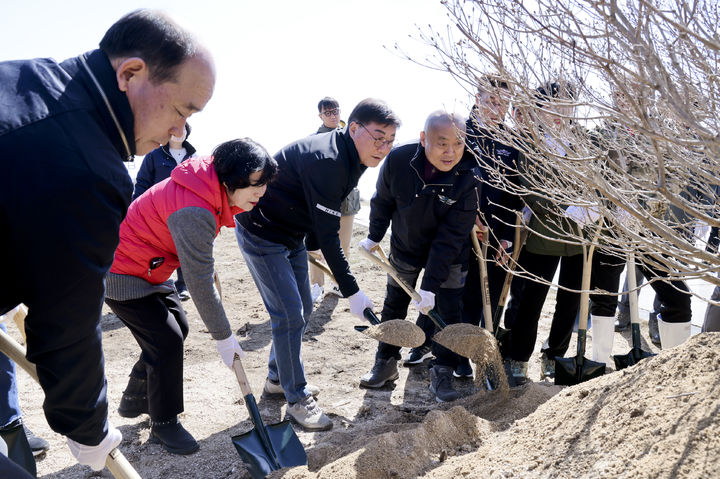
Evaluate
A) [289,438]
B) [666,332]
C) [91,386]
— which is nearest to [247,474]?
[289,438]

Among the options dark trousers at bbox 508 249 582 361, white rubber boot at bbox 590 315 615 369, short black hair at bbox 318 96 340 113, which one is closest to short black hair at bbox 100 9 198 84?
dark trousers at bbox 508 249 582 361

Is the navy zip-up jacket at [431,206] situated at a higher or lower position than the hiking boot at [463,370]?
higher

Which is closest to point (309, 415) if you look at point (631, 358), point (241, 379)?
point (241, 379)

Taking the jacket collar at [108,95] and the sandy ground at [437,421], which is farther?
the sandy ground at [437,421]

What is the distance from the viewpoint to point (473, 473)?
7.88ft

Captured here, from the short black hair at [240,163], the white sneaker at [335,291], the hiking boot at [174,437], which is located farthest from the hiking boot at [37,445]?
the white sneaker at [335,291]

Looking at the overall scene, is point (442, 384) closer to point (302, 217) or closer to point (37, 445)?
point (302, 217)

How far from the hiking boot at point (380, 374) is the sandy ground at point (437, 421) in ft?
0.20

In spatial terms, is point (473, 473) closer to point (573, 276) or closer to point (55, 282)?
point (55, 282)

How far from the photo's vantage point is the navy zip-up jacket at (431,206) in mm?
3955

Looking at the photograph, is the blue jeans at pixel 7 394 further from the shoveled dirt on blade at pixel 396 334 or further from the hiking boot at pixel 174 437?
the shoveled dirt on blade at pixel 396 334

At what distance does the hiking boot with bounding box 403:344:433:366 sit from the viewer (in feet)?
15.3

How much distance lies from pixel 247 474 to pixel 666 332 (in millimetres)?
3069

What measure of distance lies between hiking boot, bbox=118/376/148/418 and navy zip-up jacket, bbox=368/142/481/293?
1960 millimetres
